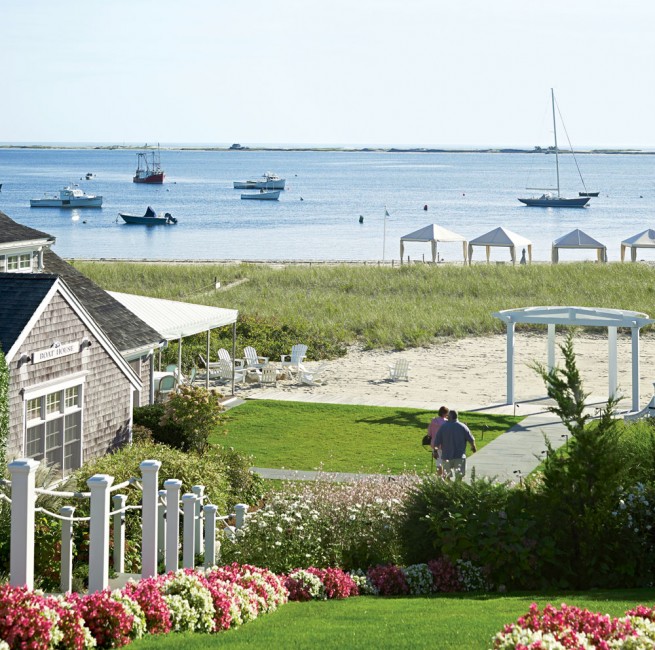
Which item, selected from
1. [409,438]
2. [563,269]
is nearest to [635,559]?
[409,438]

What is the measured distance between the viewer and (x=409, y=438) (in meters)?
21.3

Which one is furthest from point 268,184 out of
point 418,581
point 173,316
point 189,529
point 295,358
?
point 189,529

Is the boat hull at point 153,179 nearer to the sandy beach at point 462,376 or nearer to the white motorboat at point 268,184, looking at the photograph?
the white motorboat at point 268,184

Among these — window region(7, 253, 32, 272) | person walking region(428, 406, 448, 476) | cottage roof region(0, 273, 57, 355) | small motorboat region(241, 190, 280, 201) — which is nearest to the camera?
cottage roof region(0, 273, 57, 355)

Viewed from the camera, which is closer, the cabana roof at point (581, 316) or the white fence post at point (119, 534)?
the white fence post at point (119, 534)

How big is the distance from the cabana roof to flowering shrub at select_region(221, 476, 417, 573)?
1237 cm

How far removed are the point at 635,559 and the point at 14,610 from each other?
21.2 ft

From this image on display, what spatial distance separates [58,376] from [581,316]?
12.9 meters

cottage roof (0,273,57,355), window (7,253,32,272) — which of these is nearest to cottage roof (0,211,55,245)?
window (7,253,32,272)

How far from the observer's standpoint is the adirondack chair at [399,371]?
92.1 ft

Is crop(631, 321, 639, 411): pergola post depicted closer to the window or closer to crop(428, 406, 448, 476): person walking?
crop(428, 406, 448, 476): person walking

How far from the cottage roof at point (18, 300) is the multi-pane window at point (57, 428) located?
1048 mm

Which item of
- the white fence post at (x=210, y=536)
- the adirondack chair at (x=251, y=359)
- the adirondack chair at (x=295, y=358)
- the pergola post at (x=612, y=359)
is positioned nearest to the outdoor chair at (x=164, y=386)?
the adirondack chair at (x=251, y=359)

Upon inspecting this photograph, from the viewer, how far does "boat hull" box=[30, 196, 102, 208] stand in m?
132
